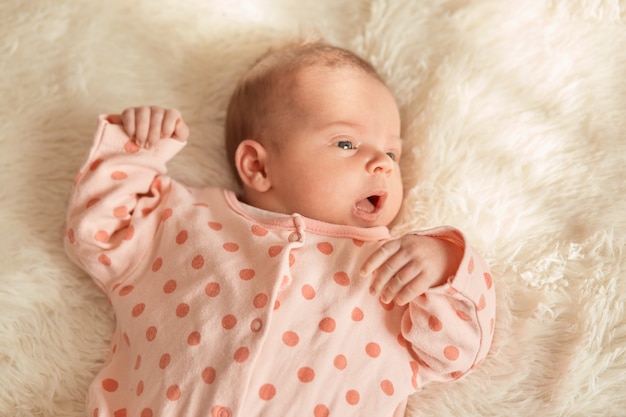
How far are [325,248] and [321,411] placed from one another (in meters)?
0.33

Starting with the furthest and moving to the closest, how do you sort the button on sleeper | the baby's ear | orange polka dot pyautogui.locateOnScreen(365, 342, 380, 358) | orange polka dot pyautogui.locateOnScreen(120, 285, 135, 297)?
the baby's ear, orange polka dot pyautogui.locateOnScreen(120, 285, 135, 297), orange polka dot pyautogui.locateOnScreen(365, 342, 380, 358), the button on sleeper

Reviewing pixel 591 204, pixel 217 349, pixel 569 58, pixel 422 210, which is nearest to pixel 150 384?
pixel 217 349

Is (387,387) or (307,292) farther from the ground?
(307,292)

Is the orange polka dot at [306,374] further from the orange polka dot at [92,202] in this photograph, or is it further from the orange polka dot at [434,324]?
the orange polka dot at [92,202]

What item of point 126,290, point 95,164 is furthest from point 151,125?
point 126,290

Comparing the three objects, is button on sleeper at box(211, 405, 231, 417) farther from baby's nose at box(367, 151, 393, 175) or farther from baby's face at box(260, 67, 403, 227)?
baby's nose at box(367, 151, 393, 175)

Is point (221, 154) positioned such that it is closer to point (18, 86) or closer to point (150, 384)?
point (18, 86)

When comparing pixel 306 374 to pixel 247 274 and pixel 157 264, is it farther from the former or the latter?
pixel 157 264

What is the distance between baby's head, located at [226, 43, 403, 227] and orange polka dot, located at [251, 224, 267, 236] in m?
0.10

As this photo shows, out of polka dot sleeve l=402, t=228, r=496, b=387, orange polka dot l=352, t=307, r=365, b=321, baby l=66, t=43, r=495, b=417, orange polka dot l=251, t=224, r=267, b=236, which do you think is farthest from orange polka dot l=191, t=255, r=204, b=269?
polka dot sleeve l=402, t=228, r=496, b=387

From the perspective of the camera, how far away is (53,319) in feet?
5.31

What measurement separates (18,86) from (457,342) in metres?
1.18

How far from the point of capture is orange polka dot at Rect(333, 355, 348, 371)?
4.68 feet

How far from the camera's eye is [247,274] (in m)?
1.47
